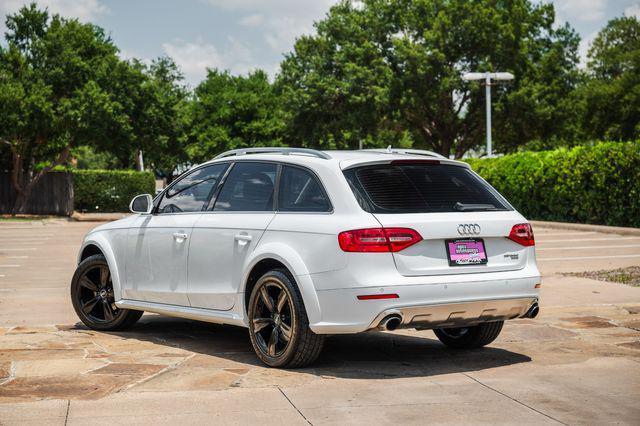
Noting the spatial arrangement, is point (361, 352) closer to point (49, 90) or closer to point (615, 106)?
point (49, 90)

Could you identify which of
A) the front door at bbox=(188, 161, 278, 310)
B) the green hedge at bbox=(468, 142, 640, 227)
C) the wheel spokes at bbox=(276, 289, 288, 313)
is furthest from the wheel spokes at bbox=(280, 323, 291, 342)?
the green hedge at bbox=(468, 142, 640, 227)

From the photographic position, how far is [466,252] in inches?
275

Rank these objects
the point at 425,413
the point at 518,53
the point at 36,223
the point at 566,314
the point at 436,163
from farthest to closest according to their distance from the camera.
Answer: the point at 518,53
the point at 36,223
the point at 566,314
the point at 436,163
the point at 425,413

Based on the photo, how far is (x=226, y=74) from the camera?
85250 millimetres

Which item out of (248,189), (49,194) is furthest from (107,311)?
(49,194)

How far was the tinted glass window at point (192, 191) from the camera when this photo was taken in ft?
27.1

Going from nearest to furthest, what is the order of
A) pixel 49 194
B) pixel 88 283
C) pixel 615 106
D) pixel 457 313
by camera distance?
pixel 457 313
pixel 88 283
pixel 49 194
pixel 615 106

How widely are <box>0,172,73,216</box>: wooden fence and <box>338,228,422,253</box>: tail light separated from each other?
135 feet

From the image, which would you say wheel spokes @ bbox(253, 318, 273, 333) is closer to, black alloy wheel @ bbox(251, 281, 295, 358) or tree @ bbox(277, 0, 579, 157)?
black alloy wheel @ bbox(251, 281, 295, 358)

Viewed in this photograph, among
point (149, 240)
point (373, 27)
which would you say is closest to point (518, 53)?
point (373, 27)

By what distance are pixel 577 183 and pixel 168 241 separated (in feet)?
69.6

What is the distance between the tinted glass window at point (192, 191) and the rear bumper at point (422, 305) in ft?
6.54

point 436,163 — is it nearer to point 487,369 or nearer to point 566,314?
point 487,369

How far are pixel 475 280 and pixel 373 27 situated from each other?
156 ft
